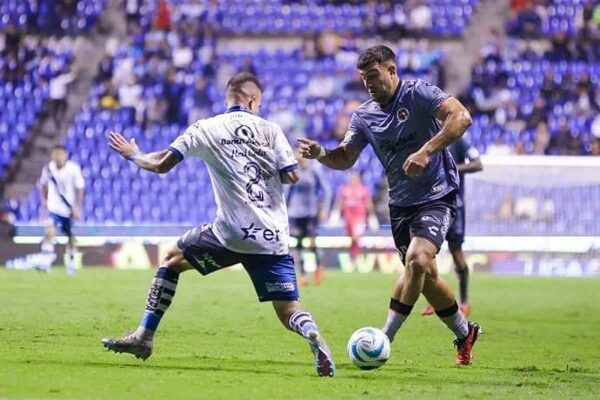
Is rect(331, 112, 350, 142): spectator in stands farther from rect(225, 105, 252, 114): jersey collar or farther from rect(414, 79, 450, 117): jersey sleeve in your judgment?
rect(225, 105, 252, 114): jersey collar

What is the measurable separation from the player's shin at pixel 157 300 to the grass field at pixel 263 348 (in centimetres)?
28

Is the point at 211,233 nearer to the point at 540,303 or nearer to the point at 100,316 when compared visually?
the point at 100,316

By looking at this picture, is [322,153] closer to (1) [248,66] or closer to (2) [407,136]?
(2) [407,136]

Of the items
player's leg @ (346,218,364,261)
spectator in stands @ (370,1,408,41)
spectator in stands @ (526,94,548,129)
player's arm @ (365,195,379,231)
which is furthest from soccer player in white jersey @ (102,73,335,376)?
spectator in stands @ (370,1,408,41)

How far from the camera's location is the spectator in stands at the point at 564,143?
2800cm

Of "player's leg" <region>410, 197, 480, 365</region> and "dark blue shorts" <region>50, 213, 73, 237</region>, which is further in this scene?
"dark blue shorts" <region>50, 213, 73, 237</region>

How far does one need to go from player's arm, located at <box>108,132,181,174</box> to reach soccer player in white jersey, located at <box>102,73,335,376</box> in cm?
1

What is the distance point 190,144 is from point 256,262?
3.19ft

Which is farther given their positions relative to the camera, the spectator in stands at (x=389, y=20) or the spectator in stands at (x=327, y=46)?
the spectator in stands at (x=389, y=20)

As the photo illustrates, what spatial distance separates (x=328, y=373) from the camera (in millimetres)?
8711

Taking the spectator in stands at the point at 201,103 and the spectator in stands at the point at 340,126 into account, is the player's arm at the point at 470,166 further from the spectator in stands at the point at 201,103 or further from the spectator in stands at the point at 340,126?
the spectator in stands at the point at 201,103

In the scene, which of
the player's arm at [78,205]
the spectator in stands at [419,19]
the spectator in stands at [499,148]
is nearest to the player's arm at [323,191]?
A: the player's arm at [78,205]

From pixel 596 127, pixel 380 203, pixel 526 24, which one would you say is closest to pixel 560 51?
pixel 526 24

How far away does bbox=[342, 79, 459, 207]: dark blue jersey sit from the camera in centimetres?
952
